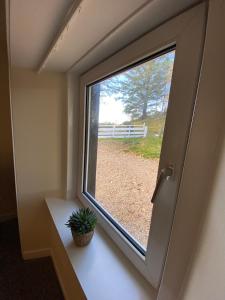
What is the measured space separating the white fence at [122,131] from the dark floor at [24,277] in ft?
4.05

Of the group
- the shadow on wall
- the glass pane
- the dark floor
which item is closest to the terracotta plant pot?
the glass pane

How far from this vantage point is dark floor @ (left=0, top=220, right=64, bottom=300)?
1.40 m

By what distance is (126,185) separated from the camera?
3.49 feet

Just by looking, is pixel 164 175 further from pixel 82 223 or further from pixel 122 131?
pixel 82 223

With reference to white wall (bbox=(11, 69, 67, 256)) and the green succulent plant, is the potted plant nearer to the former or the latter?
the green succulent plant

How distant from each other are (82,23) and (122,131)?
21.1 inches

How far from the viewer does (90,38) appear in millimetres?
842

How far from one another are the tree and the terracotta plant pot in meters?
→ 0.70

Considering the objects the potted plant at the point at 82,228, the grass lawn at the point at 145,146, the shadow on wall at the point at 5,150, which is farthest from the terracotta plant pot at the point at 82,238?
the shadow on wall at the point at 5,150

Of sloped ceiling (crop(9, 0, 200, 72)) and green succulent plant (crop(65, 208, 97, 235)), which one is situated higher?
sloped ceiling (crop(9, 0, 200, 72))

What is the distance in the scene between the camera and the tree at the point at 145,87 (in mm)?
737

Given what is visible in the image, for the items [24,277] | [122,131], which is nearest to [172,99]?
[122,131]

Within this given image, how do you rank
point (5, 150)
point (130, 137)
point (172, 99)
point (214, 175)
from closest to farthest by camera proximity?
point (214, 175) < point (172, 99) < point (130, 137) < point (5, 150)

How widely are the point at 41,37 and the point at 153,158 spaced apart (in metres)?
0.74
